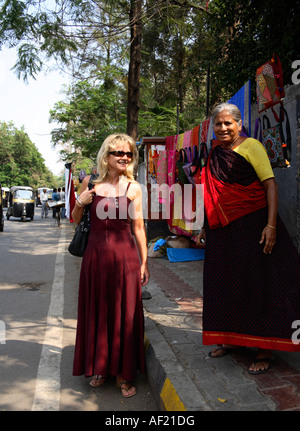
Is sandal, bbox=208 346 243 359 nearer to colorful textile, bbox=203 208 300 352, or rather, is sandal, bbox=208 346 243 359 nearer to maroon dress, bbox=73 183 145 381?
colorful textile, bbox=203 208 300 352

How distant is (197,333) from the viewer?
373 cm

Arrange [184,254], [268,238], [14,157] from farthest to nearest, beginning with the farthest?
[14,157]
[184,254]
[268,238]

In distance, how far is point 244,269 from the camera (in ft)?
9.21

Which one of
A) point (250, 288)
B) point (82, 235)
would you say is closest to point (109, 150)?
point (82, 235)

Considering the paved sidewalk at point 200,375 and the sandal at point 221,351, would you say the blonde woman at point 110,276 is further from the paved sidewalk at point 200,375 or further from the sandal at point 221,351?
the sandal at point 221,351

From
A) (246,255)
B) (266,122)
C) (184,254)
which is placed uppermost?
(266,122)

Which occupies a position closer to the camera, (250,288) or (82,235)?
(250,288)

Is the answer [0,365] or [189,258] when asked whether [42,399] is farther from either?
[189,258]

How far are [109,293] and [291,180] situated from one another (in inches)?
74.9

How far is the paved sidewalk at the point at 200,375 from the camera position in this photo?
2428 millimetres

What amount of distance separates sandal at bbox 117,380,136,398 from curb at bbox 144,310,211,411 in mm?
165

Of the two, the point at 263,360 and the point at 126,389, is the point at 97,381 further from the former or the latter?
the point at 263,360
